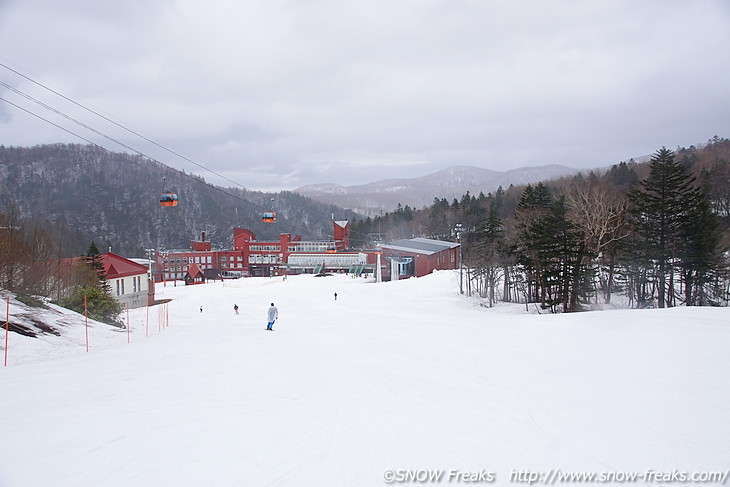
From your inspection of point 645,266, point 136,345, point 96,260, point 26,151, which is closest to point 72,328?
point 136,345

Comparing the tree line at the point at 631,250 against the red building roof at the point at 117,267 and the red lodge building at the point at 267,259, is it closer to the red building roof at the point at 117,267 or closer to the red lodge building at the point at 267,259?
the red building roof at the point at 117,267

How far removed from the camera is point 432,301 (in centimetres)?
3872

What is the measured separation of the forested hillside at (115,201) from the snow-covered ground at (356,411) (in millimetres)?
154991

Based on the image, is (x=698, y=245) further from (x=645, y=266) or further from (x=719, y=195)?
(x=719, y=195)

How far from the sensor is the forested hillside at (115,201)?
162m

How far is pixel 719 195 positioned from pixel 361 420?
241 ft

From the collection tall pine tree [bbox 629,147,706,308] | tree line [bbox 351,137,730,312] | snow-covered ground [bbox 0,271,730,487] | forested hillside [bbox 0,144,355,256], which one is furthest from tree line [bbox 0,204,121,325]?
forested hillside [bbox 0,144,355,256]

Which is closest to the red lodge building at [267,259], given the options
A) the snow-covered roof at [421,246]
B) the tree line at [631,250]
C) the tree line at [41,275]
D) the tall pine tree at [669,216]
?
the snow-covered roof at [421,246]

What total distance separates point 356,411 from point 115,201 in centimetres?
19672

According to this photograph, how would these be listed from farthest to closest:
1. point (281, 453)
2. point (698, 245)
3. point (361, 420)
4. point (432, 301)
A: point (432, 301) < point (698, 245) < point (361, 420) < point (281, 453)

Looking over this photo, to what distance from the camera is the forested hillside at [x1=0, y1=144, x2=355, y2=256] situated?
162 meters

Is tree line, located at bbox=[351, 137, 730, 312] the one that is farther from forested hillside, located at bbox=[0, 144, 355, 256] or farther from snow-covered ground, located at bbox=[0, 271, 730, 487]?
forested hillside, located at bbox=[0, 144, 355, 256]

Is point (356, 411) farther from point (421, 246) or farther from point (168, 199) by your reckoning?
point (421, 246)

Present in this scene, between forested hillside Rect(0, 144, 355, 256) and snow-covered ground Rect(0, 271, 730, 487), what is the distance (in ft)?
508
